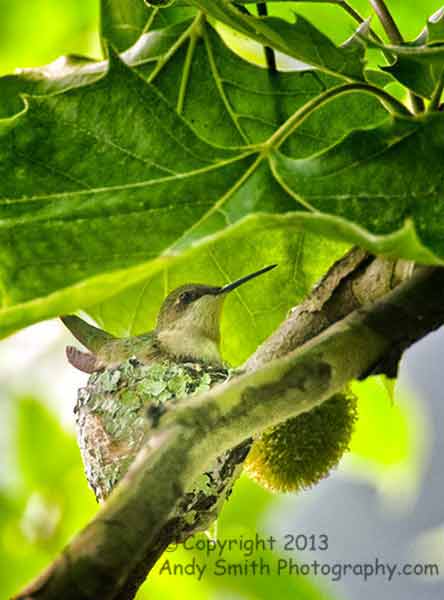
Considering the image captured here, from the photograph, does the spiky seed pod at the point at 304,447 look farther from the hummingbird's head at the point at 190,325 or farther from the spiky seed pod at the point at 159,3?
the spiky seed pod at the point at 159,3

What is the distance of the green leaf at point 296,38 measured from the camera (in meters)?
1.48

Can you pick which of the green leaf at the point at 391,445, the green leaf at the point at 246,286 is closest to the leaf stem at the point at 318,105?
the green leaf at the point at 246,286

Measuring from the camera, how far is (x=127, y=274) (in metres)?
1.05

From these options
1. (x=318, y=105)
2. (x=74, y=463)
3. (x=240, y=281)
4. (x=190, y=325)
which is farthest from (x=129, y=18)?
(x=74, y=463)

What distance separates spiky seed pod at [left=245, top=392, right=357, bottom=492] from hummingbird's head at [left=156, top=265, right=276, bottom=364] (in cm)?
44

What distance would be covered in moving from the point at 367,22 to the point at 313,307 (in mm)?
420

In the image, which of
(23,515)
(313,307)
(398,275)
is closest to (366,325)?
(398,275)

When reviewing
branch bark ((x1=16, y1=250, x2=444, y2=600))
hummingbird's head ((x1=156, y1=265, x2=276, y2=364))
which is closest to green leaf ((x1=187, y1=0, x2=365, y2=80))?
branch bark ((x1=16, y1=250, x2=444, y2=600))

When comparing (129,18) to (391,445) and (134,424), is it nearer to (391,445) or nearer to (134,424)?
(134,424)

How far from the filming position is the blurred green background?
8.80 feet

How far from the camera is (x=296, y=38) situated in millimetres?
1502

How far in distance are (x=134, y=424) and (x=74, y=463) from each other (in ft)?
2.78

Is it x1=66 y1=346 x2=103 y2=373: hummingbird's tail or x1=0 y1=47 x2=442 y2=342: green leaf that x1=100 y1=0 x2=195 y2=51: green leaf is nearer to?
x1=0 y1=47 x2=442 y2=342: green leaf

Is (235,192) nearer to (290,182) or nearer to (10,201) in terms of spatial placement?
(290,182)
